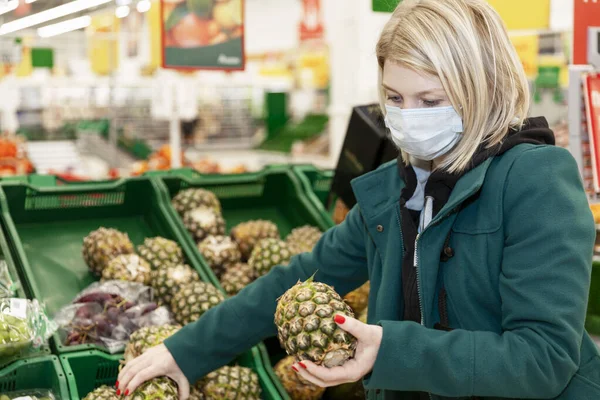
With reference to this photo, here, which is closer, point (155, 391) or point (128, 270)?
point (155, 391)

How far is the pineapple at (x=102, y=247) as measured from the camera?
9.19ft

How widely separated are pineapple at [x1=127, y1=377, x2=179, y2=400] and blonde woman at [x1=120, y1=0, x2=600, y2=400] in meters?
0.57

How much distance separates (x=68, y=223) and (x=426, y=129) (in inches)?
83.1

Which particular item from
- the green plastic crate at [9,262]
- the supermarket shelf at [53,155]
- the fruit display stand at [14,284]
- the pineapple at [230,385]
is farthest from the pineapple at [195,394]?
the supermarket shelf at [53,155]

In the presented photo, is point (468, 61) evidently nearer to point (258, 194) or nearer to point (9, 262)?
point (9, 262)

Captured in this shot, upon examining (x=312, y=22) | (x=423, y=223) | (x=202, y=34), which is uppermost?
(x=312, y=22)

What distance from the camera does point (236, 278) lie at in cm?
287

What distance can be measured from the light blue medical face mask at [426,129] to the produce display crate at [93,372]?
1.08 metres

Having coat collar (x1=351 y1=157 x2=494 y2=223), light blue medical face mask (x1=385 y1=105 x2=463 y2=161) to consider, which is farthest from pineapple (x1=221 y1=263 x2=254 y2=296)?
light blue medical face mask (x1=385 y1=105 x2=463 y2=161)

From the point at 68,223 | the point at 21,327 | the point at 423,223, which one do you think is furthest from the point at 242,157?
the point at 423,223

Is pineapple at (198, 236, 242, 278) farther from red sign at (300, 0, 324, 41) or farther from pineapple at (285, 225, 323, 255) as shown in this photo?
red sign at (300, 0, 324, 41)

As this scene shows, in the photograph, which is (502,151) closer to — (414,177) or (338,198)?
(414,177)

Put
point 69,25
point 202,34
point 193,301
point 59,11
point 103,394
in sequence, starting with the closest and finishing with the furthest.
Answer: point 103,394
point 193,301
point 202,34
point 59,11
point 69,25

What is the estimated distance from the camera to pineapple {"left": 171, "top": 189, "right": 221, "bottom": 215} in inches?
128
